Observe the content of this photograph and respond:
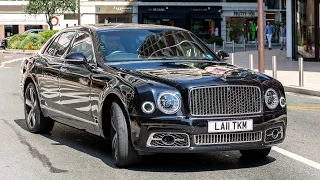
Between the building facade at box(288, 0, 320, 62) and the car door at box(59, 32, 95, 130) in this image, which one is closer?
the car door at box(59, 32, 95, 130)

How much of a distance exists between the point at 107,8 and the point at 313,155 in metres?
61.1

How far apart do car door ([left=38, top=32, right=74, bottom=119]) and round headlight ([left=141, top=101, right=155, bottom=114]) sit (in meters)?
2.42

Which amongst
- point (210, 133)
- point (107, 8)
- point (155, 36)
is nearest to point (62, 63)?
point (155, 36)

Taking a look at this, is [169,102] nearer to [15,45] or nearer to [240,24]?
[15,45]

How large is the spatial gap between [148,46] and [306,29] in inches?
880

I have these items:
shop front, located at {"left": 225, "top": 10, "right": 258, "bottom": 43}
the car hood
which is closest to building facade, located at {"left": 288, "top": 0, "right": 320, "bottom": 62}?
the car hood

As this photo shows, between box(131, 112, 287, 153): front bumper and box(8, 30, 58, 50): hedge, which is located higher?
box(8, 30, 58, 50): hedge

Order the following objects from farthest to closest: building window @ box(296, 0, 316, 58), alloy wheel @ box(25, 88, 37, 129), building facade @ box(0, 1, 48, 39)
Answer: building facade @ box(0, 1, 48, 39), building window @ box(296, 0, 316, 58), alloy wheel @ box(25, 88, 37, 129)

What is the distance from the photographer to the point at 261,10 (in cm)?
2130

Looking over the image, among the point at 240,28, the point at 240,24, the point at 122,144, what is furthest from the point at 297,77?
the point at 240,24

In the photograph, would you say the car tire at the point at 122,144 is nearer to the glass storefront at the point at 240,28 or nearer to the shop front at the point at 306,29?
the shop front at the point at 306,29

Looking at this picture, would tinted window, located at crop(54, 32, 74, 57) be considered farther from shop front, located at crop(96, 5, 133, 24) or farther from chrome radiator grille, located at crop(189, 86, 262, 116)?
shop front, located at crop(96, 5, 133, 24)

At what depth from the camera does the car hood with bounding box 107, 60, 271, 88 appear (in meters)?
7.25

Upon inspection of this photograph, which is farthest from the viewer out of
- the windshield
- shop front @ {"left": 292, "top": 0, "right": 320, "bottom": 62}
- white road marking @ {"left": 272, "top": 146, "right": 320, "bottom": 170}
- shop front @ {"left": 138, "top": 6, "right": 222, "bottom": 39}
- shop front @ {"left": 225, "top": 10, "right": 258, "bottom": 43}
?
shop front @ {"left": 138, "top": 6, "right": 222, "bottom": 39}
